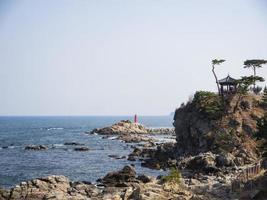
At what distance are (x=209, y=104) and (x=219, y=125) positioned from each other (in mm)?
5475

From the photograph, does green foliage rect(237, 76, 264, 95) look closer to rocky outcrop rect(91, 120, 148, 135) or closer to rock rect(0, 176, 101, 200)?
rock rect(0, 176, 101, 200)

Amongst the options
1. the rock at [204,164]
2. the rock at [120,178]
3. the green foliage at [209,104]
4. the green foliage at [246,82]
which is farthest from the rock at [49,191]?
the green foliage at [246,82]

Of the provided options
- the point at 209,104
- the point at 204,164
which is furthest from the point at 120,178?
the point at 209,104

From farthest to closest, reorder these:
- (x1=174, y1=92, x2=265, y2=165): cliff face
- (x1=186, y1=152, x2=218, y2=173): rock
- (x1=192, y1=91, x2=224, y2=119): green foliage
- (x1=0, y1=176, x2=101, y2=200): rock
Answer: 1. (x1=192, y1=91, x2=224, y2=119): green foliage
2. (x1=174, y1=92, x2=265, y2=165): cliff face
3. (x1=186, y1=152, x2=218, y2=173): rock
4. (x1=0, y1=176, x2=101, y2=200): rock

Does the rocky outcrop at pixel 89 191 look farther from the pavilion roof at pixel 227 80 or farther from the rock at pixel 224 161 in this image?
the pavilion roof at pixel 227 80

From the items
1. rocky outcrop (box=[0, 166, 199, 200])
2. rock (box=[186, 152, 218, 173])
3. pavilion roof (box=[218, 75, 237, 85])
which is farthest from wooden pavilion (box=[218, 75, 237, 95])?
rocky outcrop (box=[0, 166, 199, 200])

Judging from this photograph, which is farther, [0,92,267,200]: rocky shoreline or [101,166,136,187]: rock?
[101,166,136,187]: rock

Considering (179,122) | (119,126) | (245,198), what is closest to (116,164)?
(179,122)

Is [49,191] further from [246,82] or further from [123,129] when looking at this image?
[123,129]

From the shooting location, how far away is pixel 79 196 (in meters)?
38.7

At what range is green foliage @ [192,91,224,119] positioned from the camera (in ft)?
226

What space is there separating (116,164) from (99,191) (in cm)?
2419

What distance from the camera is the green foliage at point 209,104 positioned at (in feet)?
226

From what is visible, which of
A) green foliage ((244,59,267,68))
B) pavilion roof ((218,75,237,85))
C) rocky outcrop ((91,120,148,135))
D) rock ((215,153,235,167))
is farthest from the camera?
rocky outcrop ((91,120,148,135))
